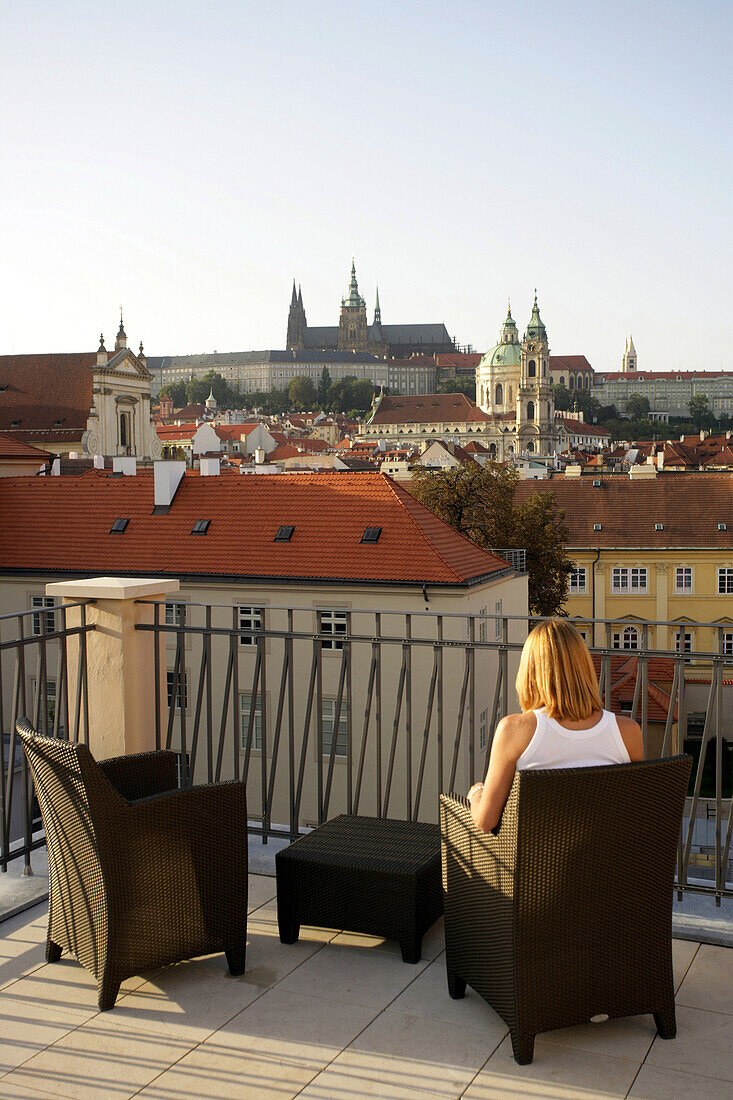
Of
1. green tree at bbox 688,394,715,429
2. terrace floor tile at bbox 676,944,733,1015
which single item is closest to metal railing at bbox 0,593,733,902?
terrace floor tile at bbox 676,944,733,1015

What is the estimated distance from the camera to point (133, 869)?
3615 mm

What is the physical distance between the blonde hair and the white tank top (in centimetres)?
5

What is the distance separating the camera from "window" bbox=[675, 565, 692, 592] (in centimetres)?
4256

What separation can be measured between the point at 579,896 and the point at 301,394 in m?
180

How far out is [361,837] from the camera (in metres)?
4.27

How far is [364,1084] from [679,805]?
1.25m

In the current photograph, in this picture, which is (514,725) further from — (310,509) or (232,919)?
(310,509)

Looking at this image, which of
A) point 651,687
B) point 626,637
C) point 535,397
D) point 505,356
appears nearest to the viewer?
point 651,687

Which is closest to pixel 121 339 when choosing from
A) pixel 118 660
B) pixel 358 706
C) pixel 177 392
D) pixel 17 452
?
pixel 17 452

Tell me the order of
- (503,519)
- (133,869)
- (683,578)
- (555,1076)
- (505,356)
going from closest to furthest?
1. (555,1076)
2. (133,869)
3. (503,519)
4. (683,578)
5. (505,356)

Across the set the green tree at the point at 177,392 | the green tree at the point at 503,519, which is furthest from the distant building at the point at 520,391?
the green tree at the point at 503,519

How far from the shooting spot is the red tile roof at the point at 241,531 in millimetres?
25078

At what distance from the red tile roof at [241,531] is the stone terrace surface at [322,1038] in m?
19.9

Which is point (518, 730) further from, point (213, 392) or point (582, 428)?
point (213, 392)
